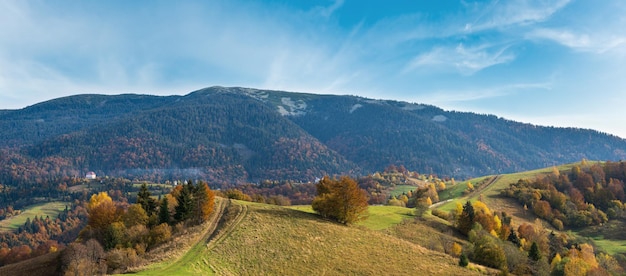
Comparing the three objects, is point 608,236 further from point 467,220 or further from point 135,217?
point 135,217

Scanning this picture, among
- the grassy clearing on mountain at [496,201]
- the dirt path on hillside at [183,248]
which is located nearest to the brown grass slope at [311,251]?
the dirt path on hillside at [183,248]

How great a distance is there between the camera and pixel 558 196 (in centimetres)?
16750

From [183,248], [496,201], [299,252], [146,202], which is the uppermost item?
[146,202]

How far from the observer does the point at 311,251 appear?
62.1m

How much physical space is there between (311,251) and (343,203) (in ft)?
65.4

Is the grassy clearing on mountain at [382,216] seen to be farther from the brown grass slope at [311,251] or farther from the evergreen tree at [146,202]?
the evergreen tree at [146,202]

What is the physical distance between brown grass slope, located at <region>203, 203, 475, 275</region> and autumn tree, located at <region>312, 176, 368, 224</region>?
3910 millimetres

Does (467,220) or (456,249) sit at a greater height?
(467,220)

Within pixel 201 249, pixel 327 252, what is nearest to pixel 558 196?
pixel 327 252

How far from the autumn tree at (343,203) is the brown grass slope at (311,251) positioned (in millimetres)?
3910

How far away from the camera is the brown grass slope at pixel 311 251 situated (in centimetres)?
5619

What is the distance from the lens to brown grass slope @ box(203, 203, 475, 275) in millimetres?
56188

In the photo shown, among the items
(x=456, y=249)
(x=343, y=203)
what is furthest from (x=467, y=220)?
(x=343, y=203)

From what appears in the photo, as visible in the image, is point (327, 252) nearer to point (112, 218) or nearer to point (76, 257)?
point (76, 257)
